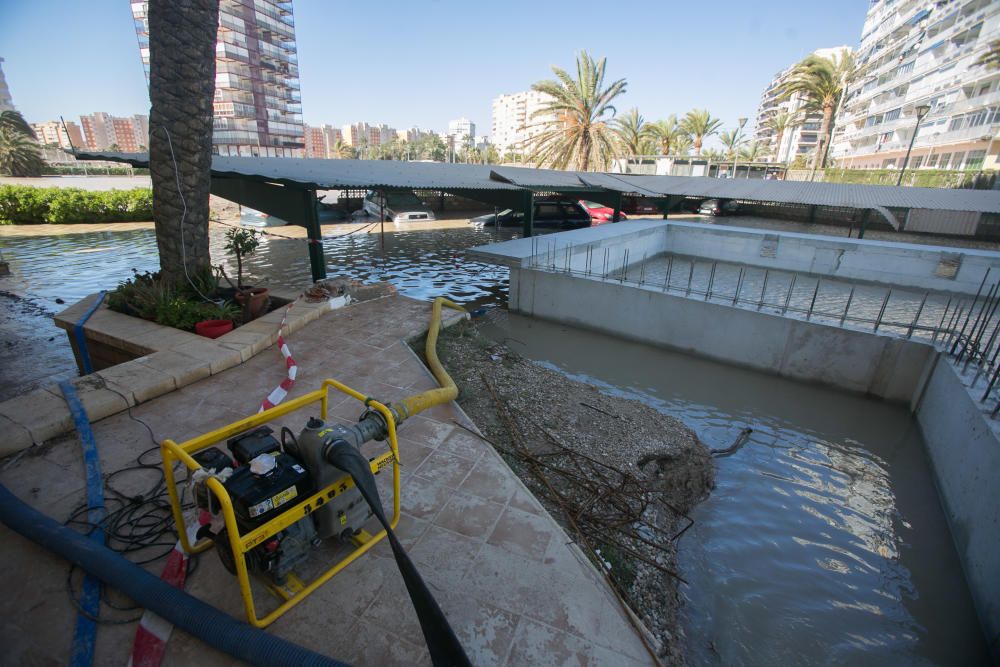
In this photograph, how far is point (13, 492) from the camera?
3.84 meters

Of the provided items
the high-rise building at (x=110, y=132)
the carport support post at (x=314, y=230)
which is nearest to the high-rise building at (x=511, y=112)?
the high-rise building at (x=110, y=132)

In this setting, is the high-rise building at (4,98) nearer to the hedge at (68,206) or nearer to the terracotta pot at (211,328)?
the hedge at (68,206)

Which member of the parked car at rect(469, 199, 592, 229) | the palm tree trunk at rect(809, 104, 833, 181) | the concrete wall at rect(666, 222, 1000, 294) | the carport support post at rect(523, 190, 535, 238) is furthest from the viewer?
the palm tree trunk at rect(809, 104, 833, 181)

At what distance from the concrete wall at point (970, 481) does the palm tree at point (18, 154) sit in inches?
2162

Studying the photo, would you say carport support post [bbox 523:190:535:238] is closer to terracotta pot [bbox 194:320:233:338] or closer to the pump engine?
terracotta pot [bbox 194:320:233:338]

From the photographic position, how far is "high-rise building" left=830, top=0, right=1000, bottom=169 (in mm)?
38188

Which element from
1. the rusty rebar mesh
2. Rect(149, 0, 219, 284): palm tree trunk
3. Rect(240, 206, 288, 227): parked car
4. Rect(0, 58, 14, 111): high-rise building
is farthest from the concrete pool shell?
Rect(0, 58, 14, 111): high-rise building

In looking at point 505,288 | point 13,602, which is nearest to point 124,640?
point 13,602

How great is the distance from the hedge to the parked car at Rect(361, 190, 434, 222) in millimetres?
10816

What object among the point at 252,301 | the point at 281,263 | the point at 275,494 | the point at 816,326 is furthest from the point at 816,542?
the point at 281,263

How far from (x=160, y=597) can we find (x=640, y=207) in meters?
31.7

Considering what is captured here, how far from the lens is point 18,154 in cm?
3484

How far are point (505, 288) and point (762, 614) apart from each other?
1164cm

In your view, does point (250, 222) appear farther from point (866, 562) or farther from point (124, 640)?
point (866, 562)
